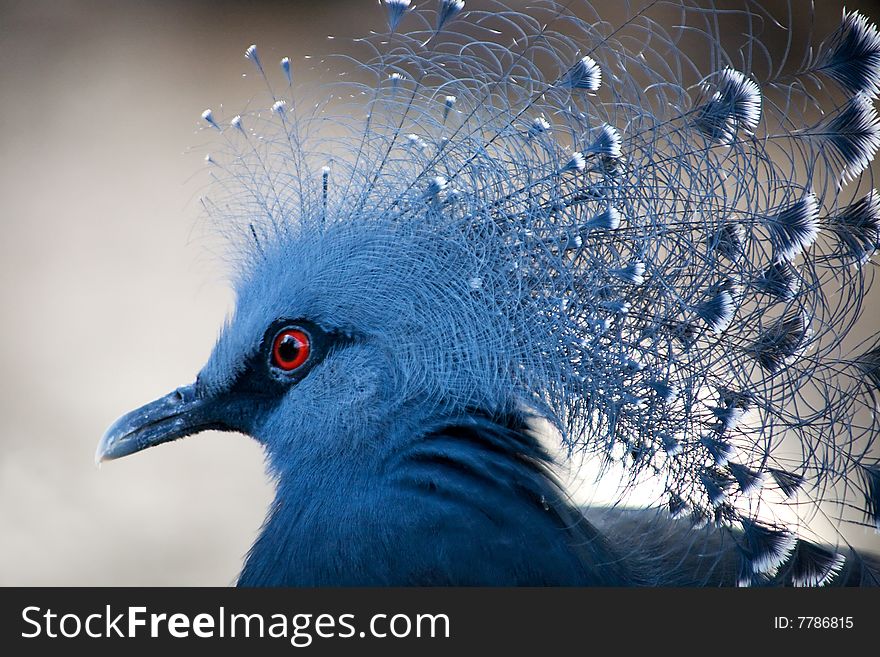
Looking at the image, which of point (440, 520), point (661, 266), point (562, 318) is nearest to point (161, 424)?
point (440, 520)

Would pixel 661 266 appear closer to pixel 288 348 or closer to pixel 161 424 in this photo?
pixel 288 348

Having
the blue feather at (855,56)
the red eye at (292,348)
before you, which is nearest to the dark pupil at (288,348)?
the red eye at (292,348)

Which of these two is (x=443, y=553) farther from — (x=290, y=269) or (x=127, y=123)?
(x=127, y=123)

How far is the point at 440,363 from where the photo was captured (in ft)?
3.73

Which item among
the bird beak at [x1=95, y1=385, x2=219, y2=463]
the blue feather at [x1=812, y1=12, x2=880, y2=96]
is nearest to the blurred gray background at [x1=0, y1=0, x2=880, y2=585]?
the bird beak at [x1=95, y1=385, x2=219, y2=463]

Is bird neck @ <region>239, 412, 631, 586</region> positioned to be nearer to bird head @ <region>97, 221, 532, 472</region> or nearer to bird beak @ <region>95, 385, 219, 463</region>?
bird head @ <region>97, 221, 532, 472</region>

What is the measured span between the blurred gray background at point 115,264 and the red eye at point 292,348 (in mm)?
925

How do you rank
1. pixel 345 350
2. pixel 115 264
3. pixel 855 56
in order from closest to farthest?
pixel 855 56 → pixel 345 350 → pixel 115 264

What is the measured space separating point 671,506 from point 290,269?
638 millimetres

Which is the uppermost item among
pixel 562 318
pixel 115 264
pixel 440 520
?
pixel 115 264

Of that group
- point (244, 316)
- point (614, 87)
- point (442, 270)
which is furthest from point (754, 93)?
point (244, 316)

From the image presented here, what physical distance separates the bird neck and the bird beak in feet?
0.65

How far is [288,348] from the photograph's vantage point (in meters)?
1.21

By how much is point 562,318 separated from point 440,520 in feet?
1.03
